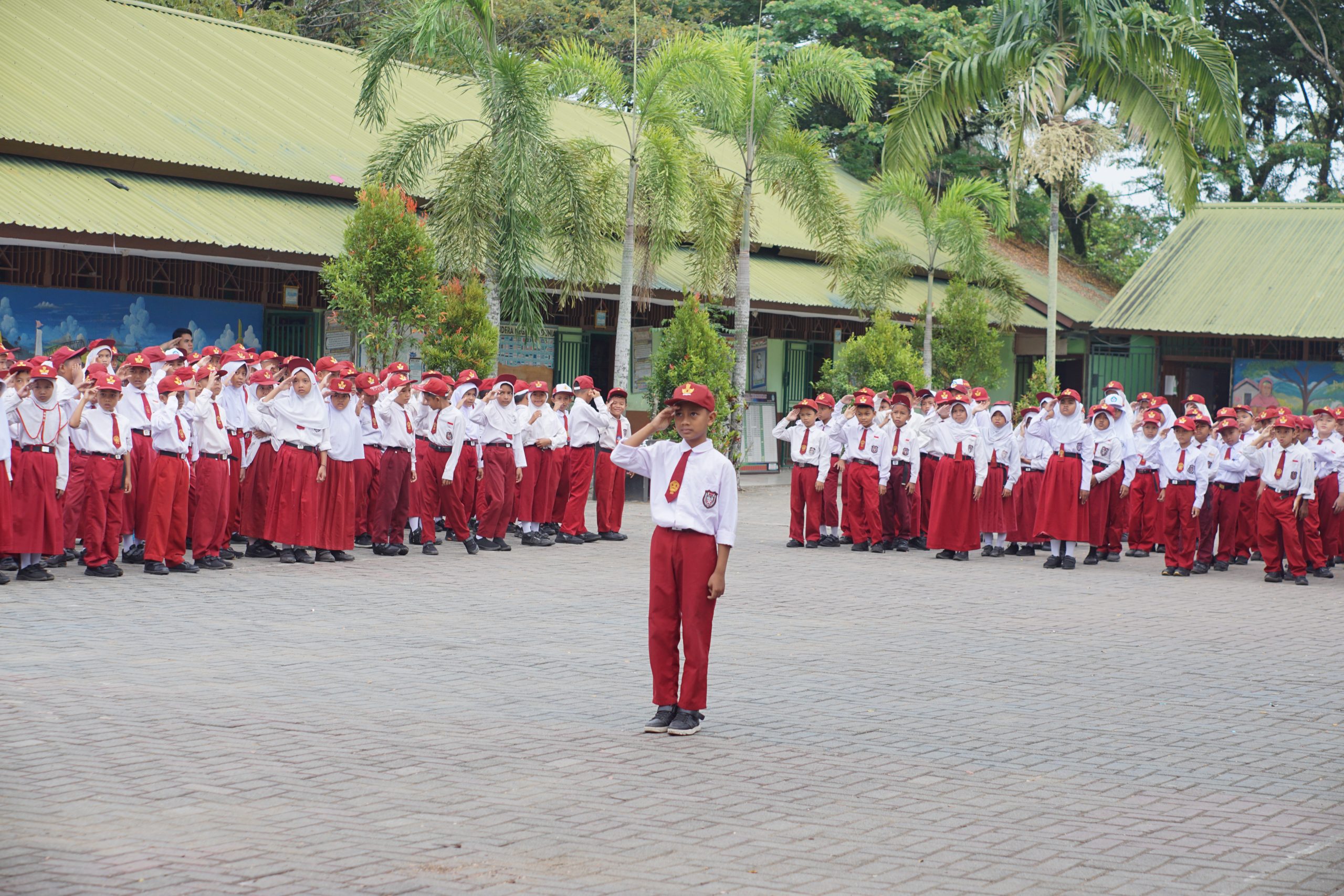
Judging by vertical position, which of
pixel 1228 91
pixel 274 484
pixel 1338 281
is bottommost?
pixel 274 484

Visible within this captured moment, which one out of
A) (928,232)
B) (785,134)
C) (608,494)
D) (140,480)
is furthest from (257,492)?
(928,232)

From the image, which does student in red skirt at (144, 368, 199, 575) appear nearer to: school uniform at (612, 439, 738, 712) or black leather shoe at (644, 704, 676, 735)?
school uniform at (612, 439, 738, 712)

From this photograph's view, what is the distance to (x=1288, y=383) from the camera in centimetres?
2998

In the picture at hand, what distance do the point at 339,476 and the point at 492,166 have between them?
7.21m

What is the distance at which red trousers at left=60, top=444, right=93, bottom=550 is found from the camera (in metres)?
12.2

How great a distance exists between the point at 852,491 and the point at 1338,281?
1804cm

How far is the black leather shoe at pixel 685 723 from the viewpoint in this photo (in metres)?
7.29

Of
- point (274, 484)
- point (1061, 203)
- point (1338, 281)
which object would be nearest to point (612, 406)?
point (274, 484)

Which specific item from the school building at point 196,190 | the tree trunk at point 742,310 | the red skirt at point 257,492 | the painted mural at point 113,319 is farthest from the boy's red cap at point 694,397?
the tree trunk at point 742,310

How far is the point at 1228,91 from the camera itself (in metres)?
24.5

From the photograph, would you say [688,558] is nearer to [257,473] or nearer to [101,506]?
[101,506]

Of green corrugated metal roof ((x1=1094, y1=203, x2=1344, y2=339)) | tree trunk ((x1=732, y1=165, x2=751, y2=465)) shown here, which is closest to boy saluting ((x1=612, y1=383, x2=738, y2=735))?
tree trunk ((x1=732, y1=165, x2=751, y2=465))

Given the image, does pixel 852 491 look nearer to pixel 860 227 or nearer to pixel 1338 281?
pixel 860 227

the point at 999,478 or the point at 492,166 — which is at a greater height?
the point at 492,166
